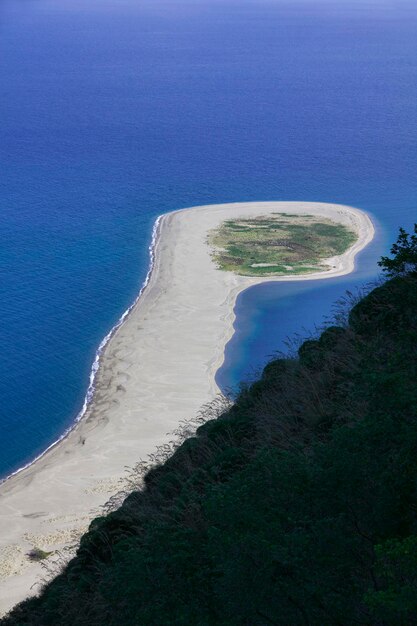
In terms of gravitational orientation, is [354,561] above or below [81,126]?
below

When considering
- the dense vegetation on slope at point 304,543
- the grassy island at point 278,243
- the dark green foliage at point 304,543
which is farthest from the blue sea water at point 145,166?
the dark green foliage at point 304,543

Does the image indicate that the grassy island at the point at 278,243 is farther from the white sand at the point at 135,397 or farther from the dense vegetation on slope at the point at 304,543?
the dense vegetation on slope at the point at 304,543

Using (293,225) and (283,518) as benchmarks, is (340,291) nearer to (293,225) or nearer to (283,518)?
(293,225)

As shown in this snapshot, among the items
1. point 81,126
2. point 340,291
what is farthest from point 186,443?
point 81,126

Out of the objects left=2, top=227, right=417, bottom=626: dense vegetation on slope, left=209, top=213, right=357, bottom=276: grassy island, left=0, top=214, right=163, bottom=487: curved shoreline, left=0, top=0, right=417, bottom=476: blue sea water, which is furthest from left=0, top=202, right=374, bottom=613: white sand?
left=2, top=227, right=417, bottom=626: dense vegetation on slope

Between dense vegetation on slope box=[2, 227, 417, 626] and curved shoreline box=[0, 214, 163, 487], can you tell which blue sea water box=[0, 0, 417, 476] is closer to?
curved shoreline box=[0, 214, 163, 487]
